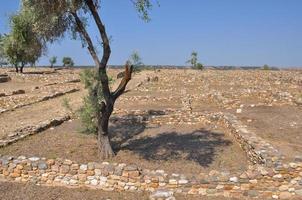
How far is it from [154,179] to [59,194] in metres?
2.26

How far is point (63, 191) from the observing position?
836 cm

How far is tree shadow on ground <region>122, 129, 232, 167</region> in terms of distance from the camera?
33.2ft

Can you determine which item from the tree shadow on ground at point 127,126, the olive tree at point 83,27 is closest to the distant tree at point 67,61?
the tree shadow on ground at point 127,126

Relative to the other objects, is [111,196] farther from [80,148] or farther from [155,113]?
[155,113]

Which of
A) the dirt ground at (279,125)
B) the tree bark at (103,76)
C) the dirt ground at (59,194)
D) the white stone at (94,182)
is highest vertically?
the tree bark at (103,76)

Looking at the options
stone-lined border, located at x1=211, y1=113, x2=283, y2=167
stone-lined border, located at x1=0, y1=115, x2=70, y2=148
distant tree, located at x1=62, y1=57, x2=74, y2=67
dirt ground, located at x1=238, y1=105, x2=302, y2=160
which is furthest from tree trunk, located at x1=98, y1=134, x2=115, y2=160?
distant tree, located at x1=62, y1=57, x2=74, y2=67

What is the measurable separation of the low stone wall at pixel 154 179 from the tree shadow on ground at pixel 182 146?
1.37 m

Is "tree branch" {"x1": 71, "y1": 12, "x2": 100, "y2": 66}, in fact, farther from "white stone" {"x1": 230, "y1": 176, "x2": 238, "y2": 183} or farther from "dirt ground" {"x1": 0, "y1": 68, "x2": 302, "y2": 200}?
"white stone" {"x1": 230, "y1": 176, "x2": 238, "y2": 183}

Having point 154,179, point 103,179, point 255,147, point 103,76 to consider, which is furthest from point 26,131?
point 255,147

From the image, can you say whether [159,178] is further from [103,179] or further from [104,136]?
[104,136]

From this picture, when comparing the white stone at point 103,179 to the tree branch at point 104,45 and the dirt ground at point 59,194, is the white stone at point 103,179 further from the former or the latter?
the tree branch at point 104,45

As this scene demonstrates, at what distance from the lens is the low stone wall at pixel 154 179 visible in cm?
817

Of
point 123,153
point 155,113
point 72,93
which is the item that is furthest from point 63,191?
point 72,93

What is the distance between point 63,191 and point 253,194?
14.8 ft
